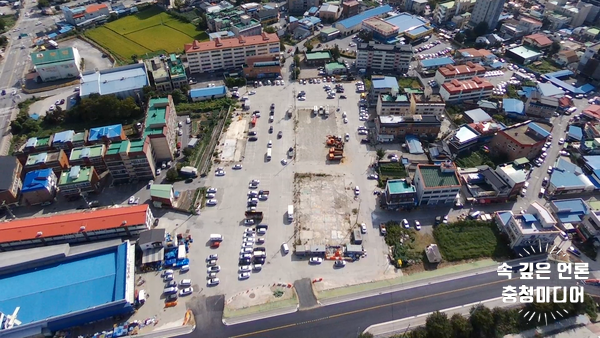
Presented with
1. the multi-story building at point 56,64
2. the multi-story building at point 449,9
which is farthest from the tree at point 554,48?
the multi-story building at point 56,64

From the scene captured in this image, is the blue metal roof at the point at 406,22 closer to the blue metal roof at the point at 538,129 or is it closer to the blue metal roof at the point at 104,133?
the blue metal roof at the point at 538,129

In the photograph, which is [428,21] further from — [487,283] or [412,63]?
[487,283]

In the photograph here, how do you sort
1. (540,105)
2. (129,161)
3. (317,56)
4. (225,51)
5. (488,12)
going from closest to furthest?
(129,161), (540,105), (225,51), (317,56), (488,12)

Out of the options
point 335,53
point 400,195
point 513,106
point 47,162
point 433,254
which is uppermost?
point 335,53

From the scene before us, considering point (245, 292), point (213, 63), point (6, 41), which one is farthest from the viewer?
point (6, 41)

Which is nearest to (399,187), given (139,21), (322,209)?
(322,209)

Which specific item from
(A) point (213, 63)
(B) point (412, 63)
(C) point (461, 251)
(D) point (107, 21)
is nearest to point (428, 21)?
(B) point (412, 63)

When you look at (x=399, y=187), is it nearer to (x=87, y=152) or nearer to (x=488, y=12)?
(x=87, y=152)
